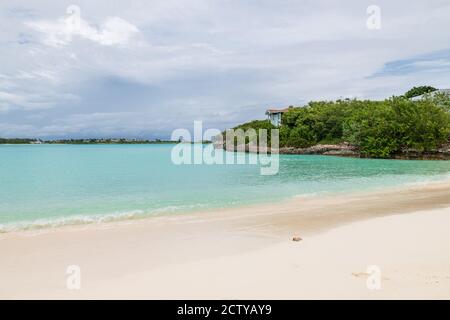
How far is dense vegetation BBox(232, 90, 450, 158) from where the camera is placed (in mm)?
42094

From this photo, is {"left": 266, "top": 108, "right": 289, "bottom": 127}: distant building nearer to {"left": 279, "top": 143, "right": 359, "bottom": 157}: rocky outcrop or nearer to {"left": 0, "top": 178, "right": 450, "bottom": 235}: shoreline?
{"left": 279, "top": 143, "right": 359, "bottom": 157}: rocky outcrop

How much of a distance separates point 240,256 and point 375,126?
145ft

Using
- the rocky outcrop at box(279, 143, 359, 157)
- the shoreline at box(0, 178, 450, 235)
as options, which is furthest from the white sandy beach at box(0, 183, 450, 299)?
the rocky outcrop at box(279, 143, 359, 157)

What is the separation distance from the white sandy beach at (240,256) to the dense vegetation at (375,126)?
114ft

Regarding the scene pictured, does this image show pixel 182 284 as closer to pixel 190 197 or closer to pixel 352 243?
pixel 352 243

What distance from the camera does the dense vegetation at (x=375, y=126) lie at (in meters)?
42.1

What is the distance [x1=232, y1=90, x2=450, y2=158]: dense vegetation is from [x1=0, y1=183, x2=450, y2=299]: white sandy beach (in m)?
34.7

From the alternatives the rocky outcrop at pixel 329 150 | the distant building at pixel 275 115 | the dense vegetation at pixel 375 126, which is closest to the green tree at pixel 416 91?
the dense vegetation at pixel 375 126

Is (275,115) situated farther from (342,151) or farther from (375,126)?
(375,126)

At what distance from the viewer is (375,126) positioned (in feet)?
153

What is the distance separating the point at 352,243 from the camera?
757 cm

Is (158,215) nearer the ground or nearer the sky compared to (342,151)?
nearer the ground

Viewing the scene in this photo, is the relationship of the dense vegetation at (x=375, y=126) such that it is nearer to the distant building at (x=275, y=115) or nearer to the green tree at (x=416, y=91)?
the distant building at (x=275, y=115)

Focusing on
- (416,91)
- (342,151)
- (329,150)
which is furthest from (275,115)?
(416,91)
